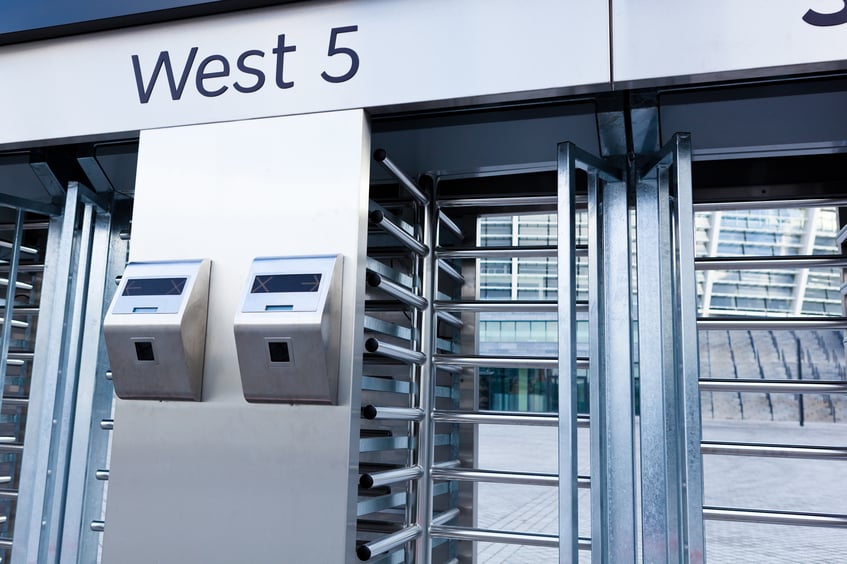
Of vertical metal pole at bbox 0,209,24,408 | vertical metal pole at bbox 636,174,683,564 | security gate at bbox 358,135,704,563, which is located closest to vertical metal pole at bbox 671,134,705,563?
security gate at bbox 358,135,704,563

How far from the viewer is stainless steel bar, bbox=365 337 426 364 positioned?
2566mm

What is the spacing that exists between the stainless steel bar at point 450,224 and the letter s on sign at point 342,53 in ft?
3.24

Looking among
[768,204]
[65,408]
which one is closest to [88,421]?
[65,408]

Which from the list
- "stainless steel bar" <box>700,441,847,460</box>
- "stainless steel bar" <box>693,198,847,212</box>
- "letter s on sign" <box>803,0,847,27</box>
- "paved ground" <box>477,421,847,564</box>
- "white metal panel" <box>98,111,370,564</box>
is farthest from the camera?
"paved ground" <box>477,421,847,564</box>

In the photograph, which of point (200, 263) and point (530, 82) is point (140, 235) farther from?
point (530, 82)

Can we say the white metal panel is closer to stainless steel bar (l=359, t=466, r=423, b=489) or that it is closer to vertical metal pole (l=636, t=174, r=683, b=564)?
stainless steel bar (l=359, t=466, r=423, b=489)

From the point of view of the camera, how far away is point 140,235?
2.79 m

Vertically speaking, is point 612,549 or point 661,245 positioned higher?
point 661,245

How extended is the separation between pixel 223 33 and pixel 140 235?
2.58 feet

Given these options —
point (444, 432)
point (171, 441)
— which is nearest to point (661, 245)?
point (444, 432)

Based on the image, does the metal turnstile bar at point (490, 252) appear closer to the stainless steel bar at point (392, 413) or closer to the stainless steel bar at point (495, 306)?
the stainless steel bar at point (495, 306)

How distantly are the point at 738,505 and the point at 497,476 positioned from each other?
313 inches

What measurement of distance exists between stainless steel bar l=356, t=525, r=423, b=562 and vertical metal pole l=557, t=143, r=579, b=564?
617mm

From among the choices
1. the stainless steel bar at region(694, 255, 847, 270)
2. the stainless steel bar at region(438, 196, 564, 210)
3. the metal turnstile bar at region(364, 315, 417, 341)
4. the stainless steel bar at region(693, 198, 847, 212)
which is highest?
the stainless steel bar at region(438, 196, 564, 210)
